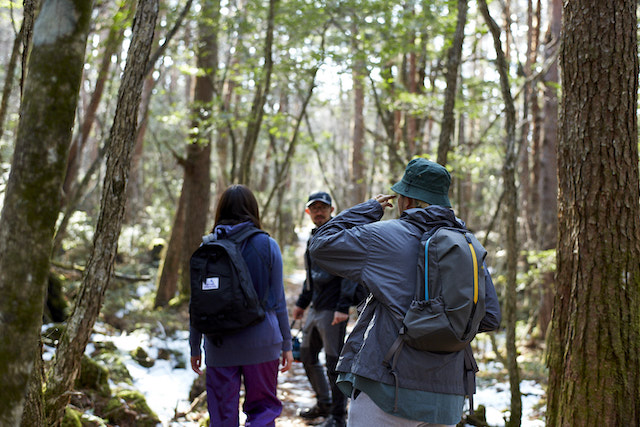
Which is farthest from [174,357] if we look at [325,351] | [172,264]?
[172,264]

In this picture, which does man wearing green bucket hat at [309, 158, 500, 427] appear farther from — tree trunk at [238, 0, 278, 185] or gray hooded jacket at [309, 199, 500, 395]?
tree trunk at [238, 0, 278, 185]

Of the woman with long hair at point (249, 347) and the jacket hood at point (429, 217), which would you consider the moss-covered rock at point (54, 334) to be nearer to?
the woman with long hair at point (249, 347)

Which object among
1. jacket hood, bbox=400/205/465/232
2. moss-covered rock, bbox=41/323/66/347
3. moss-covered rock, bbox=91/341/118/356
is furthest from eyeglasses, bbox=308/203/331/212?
moss-covered rock, bbox=91/341/118/356

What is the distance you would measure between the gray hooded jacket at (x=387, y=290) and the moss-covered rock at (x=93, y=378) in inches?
142

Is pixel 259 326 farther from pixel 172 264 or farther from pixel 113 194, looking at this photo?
pixel 172 264

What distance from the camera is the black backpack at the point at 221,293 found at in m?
3.60

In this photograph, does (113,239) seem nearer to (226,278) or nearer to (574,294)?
(226,278)

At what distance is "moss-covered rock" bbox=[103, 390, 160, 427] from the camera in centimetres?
500

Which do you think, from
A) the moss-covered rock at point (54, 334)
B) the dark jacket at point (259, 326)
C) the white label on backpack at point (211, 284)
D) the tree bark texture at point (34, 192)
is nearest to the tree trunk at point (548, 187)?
the dark jacket at point (259, 326)

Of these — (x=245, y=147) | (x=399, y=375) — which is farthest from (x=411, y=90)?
(x=399, y=375)

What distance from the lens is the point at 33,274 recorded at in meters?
1.76

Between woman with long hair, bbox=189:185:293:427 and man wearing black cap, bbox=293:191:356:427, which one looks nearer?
woman with long hair, bbox=189:185:293:427

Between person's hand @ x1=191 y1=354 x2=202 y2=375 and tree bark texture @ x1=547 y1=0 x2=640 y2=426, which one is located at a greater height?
tree bark texture @ x1=547 y1=0 x2=640 y2=426

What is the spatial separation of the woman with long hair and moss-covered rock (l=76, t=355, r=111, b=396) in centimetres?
188
